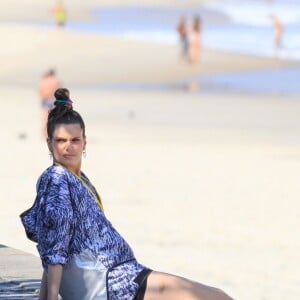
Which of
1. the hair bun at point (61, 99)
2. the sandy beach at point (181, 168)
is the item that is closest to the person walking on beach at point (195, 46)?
the sandy beach at point (181, 168)

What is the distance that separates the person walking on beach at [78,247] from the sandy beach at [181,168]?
10.1 feet

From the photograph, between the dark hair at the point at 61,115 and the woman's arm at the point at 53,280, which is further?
the dark hair at the point at 61,115

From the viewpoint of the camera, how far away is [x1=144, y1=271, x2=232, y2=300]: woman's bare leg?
5.01m

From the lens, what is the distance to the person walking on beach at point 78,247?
5039 millimetres

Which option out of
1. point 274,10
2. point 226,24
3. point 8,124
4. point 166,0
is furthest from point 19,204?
point 166,0

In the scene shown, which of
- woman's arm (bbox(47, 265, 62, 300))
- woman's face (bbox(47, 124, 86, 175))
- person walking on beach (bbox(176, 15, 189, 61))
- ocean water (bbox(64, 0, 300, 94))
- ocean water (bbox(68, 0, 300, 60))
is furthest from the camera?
ocean water (bbox(68, 0, 300, 60))

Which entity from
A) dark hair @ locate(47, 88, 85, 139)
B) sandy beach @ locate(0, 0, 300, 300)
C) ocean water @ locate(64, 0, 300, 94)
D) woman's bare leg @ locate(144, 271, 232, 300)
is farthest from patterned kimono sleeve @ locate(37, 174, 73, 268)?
ocean water @ locate(64, 0, 300, 94)

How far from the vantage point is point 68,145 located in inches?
204

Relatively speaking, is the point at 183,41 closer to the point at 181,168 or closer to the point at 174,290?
the point at 181,168

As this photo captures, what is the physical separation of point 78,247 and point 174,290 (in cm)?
42

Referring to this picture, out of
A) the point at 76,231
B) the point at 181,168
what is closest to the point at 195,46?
the point at 181,168

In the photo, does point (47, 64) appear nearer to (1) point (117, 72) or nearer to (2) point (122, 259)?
(1) point (117, 72)

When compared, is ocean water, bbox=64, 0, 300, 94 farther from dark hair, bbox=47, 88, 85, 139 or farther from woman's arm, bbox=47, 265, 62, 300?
woman's arm, bbox=47, 265, 62, 300

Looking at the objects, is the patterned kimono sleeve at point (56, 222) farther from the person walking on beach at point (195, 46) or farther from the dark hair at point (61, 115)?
the person walking on beach at point (195, 46)
